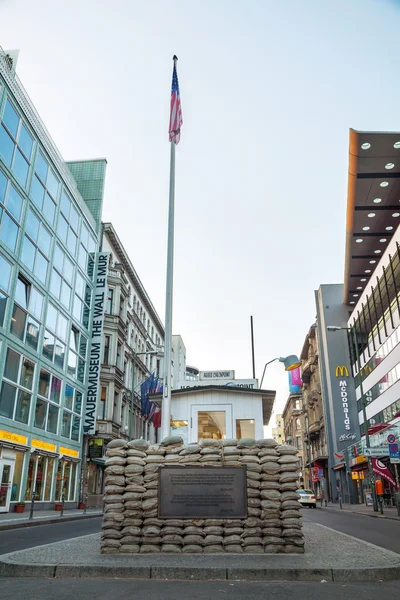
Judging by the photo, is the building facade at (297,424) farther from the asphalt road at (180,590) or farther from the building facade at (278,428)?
the asphalt road at (180,590)

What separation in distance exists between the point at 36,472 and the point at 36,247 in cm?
1344

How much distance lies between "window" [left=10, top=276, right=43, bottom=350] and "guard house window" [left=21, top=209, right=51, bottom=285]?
118cm

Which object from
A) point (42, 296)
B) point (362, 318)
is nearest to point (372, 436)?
point (362, 318)

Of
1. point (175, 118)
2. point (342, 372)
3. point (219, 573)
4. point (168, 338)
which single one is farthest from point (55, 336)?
point (342, 372)

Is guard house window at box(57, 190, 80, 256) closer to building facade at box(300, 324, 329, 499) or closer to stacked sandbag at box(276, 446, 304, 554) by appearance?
stacked sandbag at box(276, 446, 304, 554)

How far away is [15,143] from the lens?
28.5 meters

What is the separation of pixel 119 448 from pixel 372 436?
34.2 meters

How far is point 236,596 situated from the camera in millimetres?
5836

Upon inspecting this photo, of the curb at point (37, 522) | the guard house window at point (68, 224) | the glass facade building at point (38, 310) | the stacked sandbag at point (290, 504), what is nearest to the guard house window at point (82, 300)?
the glass facade building at point (38, 310)

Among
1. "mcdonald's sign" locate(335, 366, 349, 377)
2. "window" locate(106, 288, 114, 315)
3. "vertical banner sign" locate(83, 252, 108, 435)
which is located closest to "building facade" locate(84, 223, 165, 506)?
"window" locate(106, 288, 114, 315)

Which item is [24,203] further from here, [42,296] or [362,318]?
[362,318]

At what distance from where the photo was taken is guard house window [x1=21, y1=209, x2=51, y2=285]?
29733 mm

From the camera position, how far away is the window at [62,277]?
112 ft

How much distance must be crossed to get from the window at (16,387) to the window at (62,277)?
648 centimetres
